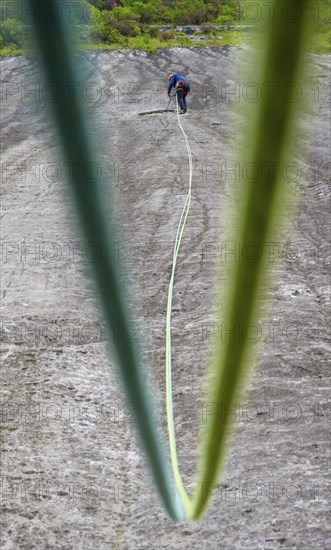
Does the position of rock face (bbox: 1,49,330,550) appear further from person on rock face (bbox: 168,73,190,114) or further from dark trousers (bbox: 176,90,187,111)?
dark trousers (bbox: 176,90,187,111)

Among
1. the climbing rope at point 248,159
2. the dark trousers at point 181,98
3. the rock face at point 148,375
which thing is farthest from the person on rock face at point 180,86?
the climbing rope at point 248,159

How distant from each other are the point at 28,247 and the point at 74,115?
673 cm

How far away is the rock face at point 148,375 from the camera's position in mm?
3061

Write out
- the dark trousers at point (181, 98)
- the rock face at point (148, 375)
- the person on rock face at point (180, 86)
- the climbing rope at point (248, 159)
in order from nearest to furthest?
the climbing rope at point (248, 159)
the rock face at point (148, 375)
the person on rock face at point (180, 86)
the dark trousers at point (181, 98)

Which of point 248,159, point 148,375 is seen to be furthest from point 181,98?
point 248,159

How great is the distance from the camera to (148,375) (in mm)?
3826

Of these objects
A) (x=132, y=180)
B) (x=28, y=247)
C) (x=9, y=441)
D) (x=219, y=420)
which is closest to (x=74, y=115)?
(x=219, y=420)

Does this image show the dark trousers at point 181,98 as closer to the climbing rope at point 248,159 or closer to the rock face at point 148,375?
the rock face at point 148,375

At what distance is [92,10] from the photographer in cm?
48

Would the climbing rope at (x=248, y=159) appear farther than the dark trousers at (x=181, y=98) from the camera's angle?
No

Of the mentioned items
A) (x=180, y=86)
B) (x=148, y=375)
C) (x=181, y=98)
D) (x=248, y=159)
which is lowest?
(x=181, y=98)

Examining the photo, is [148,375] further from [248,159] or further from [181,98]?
[181,98]

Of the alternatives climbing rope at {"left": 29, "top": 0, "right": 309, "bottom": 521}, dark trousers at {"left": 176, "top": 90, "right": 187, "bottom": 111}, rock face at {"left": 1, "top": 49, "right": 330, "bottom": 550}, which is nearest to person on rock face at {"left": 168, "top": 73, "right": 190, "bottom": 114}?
dark trousers at {"left": 176, "top": 90, "right": 187, "bottom": 111}

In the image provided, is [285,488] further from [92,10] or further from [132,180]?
[132,180]
